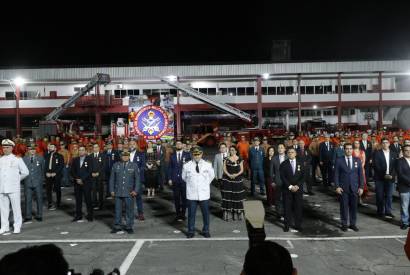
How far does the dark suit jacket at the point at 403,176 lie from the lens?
8.66m

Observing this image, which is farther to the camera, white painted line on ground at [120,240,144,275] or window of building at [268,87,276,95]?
window of building at [268,87,276,95]

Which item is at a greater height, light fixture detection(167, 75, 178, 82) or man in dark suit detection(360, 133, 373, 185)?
light fixture detection(167, 75, 178, 82)

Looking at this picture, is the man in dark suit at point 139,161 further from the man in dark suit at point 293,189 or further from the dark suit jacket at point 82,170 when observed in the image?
the man in dark suit at point 293,189

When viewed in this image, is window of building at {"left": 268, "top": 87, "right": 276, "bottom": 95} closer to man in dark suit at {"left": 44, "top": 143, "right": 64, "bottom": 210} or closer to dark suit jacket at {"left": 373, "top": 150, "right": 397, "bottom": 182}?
dark suit jacket at {"left": 373, "top": 150, "right": 397, "bottom": 182}

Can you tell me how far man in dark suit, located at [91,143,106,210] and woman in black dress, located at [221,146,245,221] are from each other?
136 inches

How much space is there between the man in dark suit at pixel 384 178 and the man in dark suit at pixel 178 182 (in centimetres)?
490

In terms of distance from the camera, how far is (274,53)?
46.6 meters

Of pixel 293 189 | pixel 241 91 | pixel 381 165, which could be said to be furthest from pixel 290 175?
pixel 241 91

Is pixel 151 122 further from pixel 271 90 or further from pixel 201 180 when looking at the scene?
pixel 271 90

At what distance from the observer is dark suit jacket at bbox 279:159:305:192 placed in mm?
8766

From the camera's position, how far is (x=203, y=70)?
3416cm

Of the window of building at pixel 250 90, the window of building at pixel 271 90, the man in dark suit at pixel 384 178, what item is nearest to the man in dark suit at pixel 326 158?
the man in dark suit at pixel 384 178

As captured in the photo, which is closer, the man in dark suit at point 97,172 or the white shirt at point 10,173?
the white shirt at point 10,173

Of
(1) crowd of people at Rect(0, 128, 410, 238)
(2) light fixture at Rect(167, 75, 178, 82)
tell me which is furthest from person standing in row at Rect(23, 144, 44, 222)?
(2) light fixture at Rect(167, 75, 178, 82)
